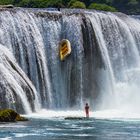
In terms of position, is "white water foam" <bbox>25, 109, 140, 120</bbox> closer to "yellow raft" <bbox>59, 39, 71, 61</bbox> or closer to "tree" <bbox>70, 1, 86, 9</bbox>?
"yellow raft" <bbox>59, 39, 71, 61</bbox>

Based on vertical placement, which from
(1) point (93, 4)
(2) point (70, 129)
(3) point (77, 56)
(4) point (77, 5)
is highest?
(1) point (93, 4)

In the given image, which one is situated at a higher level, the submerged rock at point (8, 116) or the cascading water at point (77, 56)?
the cascading water at point (77, 56)

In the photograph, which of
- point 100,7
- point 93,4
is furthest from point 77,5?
point 93,4

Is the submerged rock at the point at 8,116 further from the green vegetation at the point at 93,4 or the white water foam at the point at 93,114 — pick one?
the green vegetation at the point at 93,4

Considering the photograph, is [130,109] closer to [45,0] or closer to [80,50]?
[80,50]

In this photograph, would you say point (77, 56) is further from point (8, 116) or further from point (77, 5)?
point (77, 5)

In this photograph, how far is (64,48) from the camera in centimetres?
5997

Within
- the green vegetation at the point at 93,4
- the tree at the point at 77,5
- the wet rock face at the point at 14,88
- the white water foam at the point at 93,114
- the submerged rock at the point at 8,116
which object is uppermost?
the green vegetation at the point at 93,4

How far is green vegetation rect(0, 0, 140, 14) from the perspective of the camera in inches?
4363

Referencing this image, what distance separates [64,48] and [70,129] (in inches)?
771

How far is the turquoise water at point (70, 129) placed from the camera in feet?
123

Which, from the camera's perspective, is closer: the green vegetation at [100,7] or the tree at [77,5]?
the tree at [77,5]

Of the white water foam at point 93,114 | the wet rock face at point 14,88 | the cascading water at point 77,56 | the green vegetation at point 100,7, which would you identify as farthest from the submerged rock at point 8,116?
the green vegetation at point 100,7

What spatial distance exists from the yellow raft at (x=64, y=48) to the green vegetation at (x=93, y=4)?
149 feet
